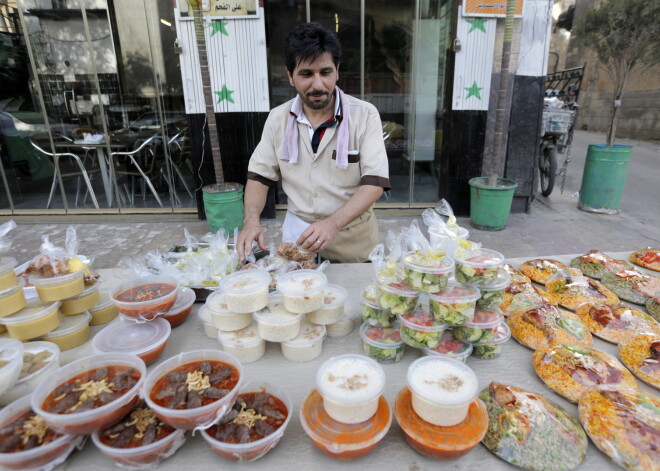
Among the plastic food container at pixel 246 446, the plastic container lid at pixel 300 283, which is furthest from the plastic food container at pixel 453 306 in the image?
the plastic food container at pixel 246 446

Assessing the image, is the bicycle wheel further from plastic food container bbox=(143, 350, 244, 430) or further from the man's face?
plastic food container bbox=(143, 350, 244, 430)

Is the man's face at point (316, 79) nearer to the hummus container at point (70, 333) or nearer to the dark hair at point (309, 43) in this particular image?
the dark hair at point (309, 43)

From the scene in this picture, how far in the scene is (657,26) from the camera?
210 inches

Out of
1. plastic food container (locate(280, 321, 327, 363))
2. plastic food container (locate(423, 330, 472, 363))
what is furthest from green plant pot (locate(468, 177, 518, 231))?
plastic food container (locate(280, 321, 327, 363))

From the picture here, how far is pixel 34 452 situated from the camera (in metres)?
0.88

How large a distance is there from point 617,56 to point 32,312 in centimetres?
775

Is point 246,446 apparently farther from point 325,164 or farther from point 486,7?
point 486,7

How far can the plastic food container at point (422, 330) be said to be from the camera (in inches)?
47.6

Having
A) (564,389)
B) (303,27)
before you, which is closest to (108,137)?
(303,27)

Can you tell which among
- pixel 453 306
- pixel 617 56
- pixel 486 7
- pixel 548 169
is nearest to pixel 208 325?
pixel 453 306

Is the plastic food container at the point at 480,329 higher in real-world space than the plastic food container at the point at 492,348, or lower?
higher

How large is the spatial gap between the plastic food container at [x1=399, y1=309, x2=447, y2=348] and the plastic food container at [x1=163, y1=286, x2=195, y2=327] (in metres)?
0.91

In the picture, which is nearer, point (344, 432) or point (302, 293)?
point (344, 432)

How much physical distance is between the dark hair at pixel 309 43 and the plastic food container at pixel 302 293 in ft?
3.66
